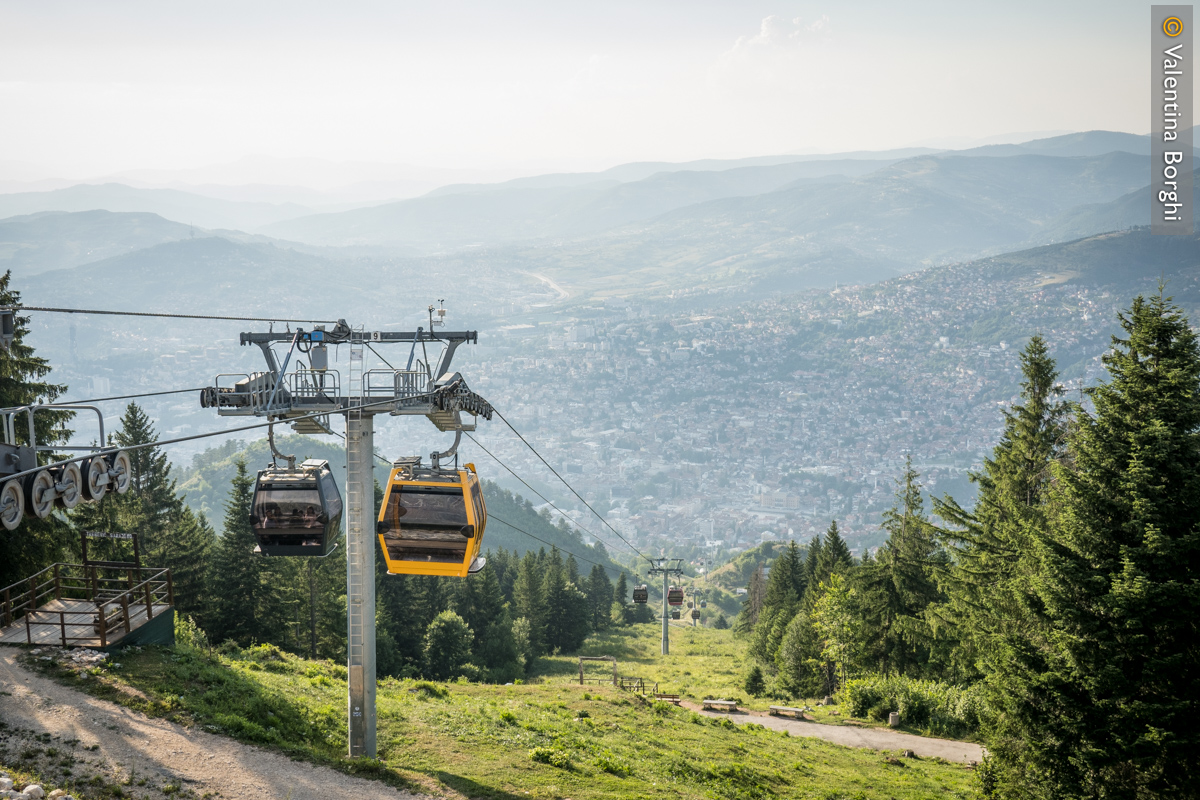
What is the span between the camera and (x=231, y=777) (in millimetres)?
11680

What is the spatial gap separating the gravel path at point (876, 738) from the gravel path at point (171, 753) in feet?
52.1

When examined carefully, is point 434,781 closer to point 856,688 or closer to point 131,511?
point 856,688

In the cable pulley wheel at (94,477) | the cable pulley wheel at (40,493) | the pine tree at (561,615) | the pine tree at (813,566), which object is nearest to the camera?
the cable pulley wheel at (40,493)

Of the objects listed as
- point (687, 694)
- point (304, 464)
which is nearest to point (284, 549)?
point (304, 464)

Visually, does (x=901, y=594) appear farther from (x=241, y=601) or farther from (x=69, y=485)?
(x=69, y=485)

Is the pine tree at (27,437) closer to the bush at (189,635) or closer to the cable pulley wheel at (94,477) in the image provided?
the bush at (189,635)

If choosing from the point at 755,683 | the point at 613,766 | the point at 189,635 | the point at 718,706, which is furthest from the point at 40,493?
the point at 755,683

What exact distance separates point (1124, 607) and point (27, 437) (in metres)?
26.0

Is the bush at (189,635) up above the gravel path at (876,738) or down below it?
above

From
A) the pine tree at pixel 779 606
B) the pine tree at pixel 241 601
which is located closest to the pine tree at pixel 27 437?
the pine tree at pixel 241 601

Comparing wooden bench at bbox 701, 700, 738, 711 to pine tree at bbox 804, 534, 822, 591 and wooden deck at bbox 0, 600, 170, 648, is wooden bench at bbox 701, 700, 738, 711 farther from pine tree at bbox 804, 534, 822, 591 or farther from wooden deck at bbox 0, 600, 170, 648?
pine tree at bbox 804, 534, 822, 591

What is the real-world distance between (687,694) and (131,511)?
81.7 feet

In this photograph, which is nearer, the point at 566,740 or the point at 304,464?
the point at 304,464

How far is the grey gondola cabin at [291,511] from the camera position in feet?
47.2
